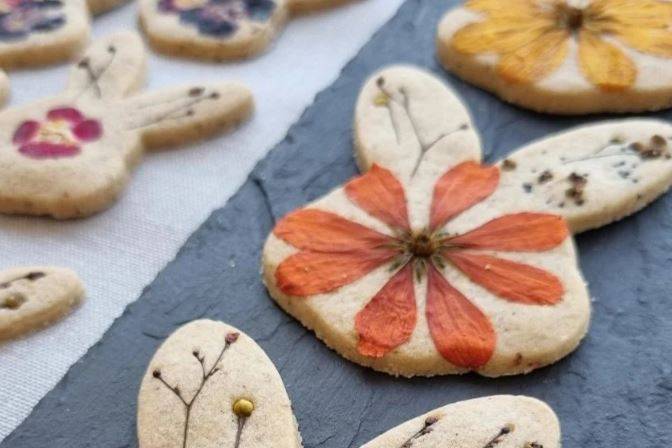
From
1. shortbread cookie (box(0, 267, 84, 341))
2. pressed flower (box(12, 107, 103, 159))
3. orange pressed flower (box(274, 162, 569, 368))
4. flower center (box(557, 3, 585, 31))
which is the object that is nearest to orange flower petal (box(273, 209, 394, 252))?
orange pressed flower (box(274, 162, 569, 368))

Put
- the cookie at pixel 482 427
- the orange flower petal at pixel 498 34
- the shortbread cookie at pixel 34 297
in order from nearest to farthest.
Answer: the cookie at pixel 482 427
the shortbread cookie at pixel 34 297
the orange flower petal at pixel 498 34

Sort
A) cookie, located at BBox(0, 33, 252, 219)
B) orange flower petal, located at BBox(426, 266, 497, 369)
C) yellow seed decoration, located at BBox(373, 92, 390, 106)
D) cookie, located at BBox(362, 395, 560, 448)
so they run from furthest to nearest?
yellow seed decoration, located at BBox(373, 92, 390, 106) < cookie, located at BBox(0, 33, 252, 219) < orange flower petal, located at BBox(426, 266, 497, 369) < cookie, located at BBox(362, 395, 560, 448)

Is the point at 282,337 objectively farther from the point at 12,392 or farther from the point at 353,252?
the point at 12,392

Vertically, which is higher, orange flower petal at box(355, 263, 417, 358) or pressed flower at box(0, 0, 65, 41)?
pressed flower at box(0, 0, 65, 41)

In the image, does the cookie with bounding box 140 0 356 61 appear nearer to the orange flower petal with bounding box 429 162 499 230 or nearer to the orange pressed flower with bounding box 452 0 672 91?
the orange pressed flower with bounding box 452 0 672 91

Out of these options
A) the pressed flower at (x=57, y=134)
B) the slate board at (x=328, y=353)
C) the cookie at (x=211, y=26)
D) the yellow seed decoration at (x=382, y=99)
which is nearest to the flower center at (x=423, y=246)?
the slate board at (x=328, y=353)

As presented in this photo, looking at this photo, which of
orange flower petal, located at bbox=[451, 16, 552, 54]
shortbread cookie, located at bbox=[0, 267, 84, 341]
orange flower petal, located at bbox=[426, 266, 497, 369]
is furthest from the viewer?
orange flower petal, located at bbox=[451, 16, 552, 54]

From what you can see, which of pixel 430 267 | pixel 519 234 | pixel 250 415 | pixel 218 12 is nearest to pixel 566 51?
pixel 519 234

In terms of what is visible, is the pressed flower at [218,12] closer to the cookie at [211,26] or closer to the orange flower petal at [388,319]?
the cookie at [211,26]
